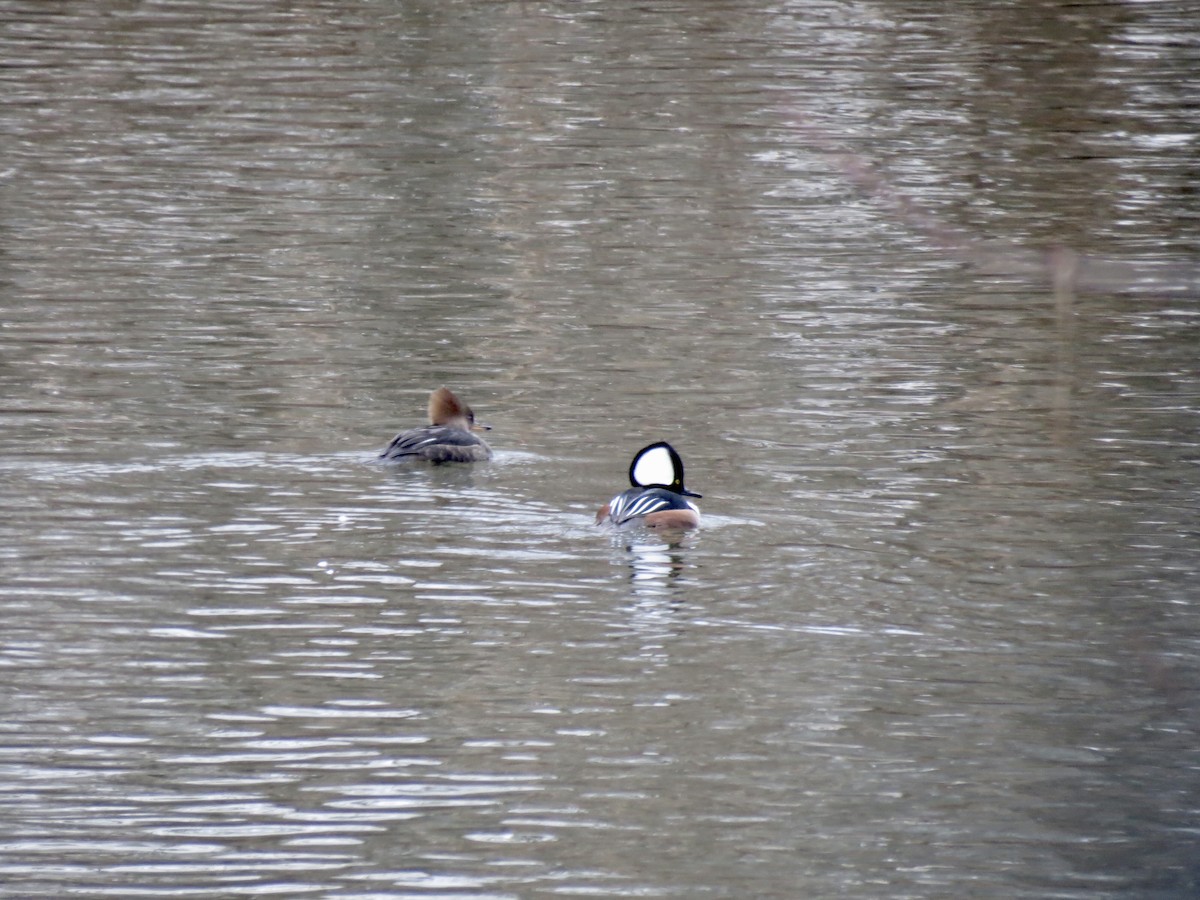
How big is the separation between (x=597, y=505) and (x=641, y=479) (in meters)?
0.41

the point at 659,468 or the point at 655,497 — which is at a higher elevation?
the point at 659,468

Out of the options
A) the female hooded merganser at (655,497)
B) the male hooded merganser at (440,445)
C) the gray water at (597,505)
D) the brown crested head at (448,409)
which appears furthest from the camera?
the brown crested head at (448,409)

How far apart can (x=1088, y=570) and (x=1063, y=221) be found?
9785mm

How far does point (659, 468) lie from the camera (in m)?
11.1

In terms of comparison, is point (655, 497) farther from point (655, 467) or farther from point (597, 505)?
point (597, 505)

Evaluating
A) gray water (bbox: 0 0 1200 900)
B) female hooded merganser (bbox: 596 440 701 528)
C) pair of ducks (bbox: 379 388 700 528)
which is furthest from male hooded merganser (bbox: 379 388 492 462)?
female hooded merganser (bbox: 596 440 701 528)

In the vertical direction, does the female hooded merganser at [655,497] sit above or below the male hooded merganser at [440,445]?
below

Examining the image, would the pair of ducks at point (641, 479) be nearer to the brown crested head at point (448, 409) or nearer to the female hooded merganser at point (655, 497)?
the female hooded merganser at point (655, 497)

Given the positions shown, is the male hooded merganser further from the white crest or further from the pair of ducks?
the white crest

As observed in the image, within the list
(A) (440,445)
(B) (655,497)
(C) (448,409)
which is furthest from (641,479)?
(C) (448,409)

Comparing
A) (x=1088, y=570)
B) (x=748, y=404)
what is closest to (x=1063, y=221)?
(x=748, y=404)

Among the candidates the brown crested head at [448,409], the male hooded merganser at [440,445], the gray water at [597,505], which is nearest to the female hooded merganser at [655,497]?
the gray water at [597,505]

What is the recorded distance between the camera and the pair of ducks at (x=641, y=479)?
1084 centimetres

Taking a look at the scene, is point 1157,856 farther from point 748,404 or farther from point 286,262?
point 286,262
